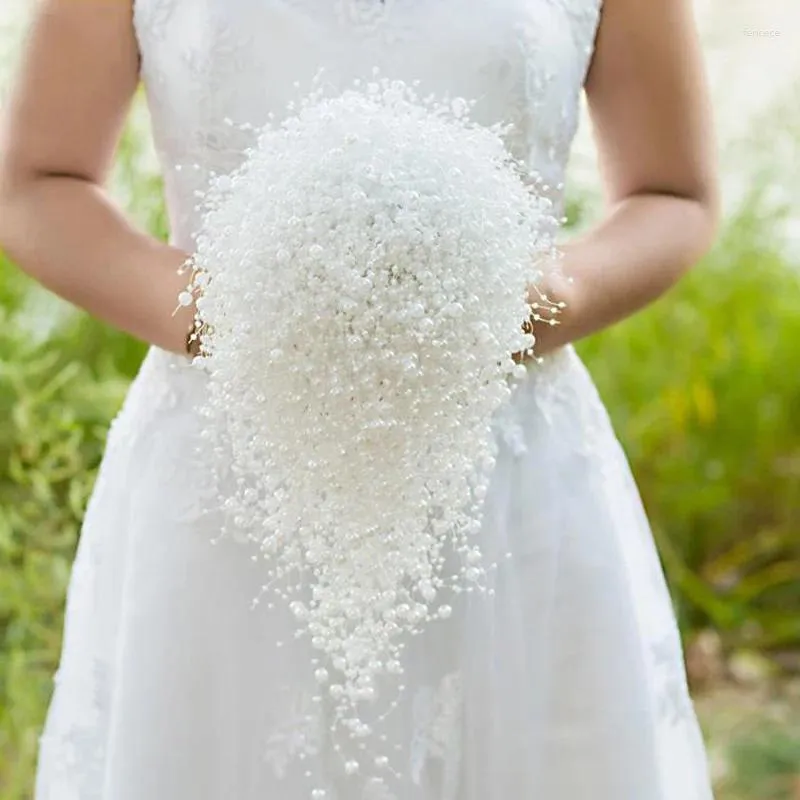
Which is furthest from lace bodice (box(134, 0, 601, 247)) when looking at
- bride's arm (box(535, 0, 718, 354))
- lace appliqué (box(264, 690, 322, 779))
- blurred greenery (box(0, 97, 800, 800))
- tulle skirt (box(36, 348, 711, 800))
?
blurred greenery (box(0, 97, 800, 800))

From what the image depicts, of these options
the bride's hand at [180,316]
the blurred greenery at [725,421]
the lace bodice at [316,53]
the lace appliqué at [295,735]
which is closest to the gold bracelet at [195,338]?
the bride's hand at [180,316]

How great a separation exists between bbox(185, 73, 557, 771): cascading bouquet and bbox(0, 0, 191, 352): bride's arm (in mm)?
161

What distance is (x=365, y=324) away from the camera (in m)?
0.78

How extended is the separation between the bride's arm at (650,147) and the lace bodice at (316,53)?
0.37 ft

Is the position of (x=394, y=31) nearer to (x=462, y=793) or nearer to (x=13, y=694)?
(x=462, y=793)

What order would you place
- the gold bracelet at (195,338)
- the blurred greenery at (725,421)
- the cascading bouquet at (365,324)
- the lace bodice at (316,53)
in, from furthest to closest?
the blurred greenery at (725,421) → the lace bodice at (316,53) → the gold bracelet at (195,338) → the cascading bouquet at (365,324)

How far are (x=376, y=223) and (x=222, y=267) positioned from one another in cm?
12

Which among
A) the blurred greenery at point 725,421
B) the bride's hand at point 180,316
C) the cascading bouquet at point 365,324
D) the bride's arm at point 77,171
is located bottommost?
the cascading bouquet at point 365,324

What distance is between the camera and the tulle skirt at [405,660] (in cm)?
107

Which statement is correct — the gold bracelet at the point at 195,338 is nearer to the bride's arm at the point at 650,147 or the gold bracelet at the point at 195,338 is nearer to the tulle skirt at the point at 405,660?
the tulle skirt at the point at 405,660

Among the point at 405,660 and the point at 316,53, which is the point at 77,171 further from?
the point at 405,660

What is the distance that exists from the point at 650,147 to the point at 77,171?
0.52m

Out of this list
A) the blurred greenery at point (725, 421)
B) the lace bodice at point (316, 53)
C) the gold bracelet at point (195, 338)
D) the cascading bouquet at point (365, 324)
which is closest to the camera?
the cascading bouquet at point (365, 324)

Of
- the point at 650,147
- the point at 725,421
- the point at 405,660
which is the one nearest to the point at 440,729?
the point at 405,660
